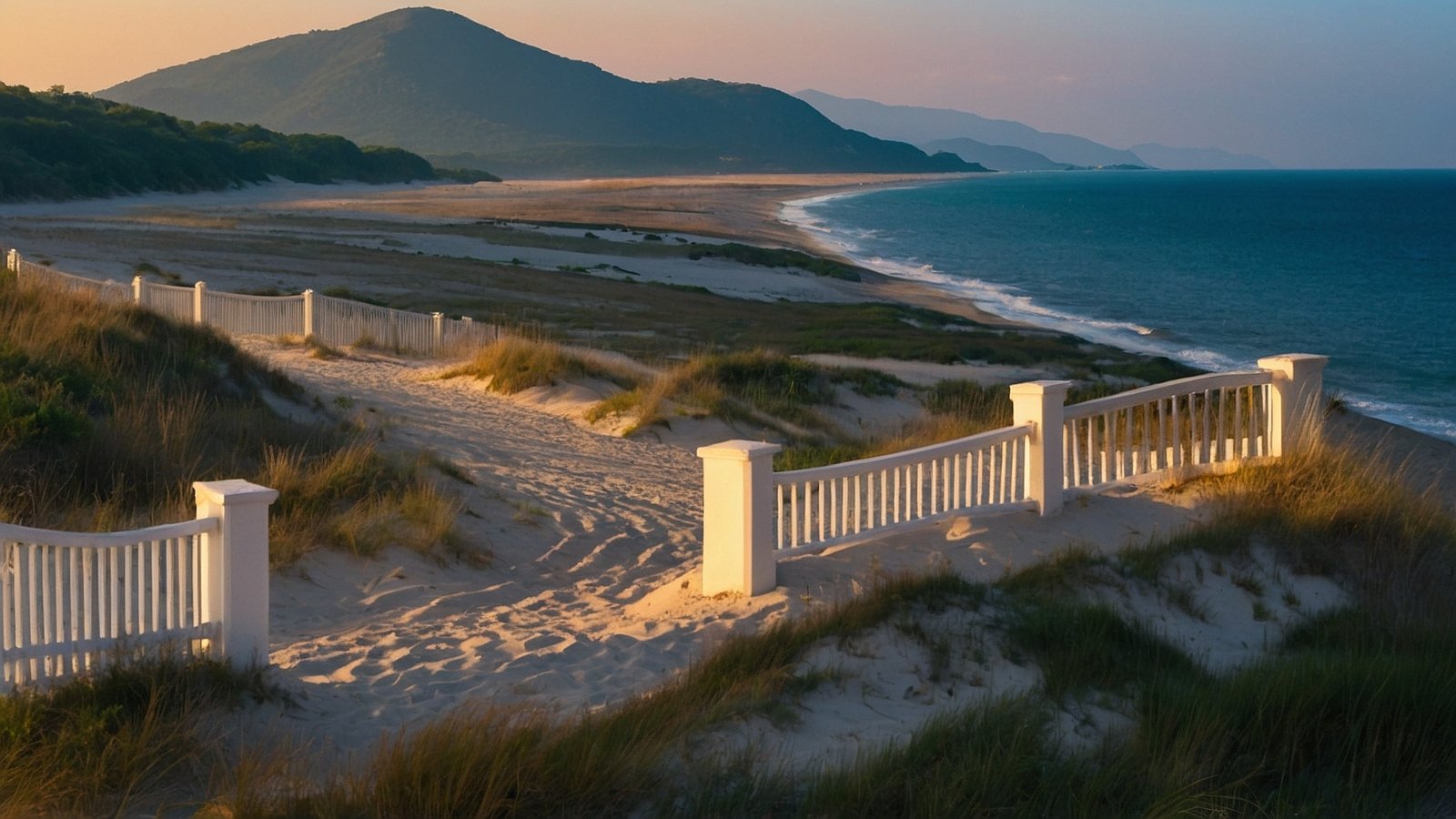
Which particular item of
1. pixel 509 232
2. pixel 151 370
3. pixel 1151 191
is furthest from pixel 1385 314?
pixel 1151 191

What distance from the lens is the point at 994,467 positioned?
10062 mm

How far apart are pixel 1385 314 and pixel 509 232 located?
3277cm

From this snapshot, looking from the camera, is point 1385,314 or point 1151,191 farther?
point 1151,191

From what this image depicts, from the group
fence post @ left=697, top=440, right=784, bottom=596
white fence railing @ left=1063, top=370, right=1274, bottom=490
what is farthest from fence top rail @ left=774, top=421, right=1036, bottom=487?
white fence railing @ left=1063, top=370, right=1274, bottom=490

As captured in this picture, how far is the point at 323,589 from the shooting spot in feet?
28.3

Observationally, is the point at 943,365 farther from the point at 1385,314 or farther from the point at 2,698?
the point at 1385,314

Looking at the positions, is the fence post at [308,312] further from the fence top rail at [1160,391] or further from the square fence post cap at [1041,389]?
the square fence post cap at [1041,389]

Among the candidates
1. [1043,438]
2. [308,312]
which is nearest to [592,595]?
[1043,438]

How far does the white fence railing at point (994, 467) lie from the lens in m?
7.92

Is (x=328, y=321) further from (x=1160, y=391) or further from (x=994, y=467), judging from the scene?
(x=1160, y=391)

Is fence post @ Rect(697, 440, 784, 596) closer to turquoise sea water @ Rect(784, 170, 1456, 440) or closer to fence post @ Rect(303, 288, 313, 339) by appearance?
fence post @ Rect(303, 288, 313, 339)

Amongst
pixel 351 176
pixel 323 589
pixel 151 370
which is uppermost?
pixel 351 176

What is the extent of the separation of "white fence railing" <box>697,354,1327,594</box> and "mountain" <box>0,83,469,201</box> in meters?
67.1

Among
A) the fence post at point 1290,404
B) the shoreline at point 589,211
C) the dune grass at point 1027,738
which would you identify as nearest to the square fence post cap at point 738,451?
the dune grass at point 1027,738
